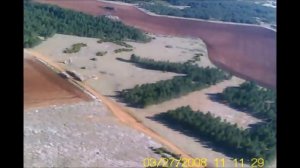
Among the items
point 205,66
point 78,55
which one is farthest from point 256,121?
point 78,55

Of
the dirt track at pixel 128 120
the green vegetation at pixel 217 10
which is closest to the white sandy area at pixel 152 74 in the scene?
the dirt track at pixel 128 120
